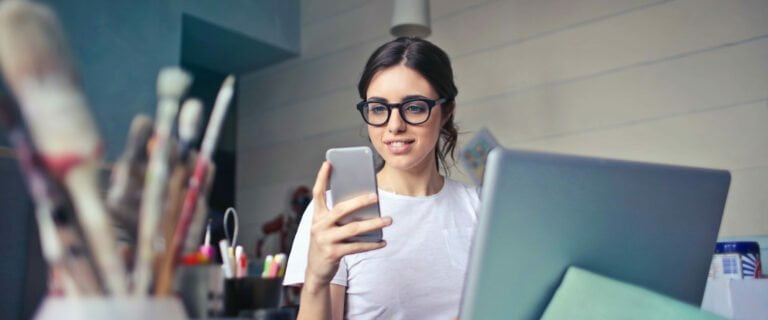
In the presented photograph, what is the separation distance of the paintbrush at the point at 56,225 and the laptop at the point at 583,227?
1.12ft

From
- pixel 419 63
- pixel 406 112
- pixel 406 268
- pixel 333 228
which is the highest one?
pixel 419 63

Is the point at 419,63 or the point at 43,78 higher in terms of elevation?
the point at 419,63

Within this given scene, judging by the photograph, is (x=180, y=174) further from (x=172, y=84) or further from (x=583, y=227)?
(x=583, y=227)

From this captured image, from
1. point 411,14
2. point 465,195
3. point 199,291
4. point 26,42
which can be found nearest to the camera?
point 26,42

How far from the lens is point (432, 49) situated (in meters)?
1.47

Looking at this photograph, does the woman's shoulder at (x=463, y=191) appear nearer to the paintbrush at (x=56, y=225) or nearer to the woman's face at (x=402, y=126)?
the woman's face at (x=402, y=126)

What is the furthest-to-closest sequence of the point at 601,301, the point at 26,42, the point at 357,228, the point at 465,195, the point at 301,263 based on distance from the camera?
the point at 465,195, the point at 301,263, the point at 357,228, the point at 601,301, the point at 26,42

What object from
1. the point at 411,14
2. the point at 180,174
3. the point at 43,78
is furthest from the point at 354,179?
the point at 411,14

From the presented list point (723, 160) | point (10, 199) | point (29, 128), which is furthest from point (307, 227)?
point (723, 160)

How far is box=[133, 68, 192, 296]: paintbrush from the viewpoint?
0.46m

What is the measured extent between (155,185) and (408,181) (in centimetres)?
103

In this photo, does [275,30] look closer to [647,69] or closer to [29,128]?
[647,69]

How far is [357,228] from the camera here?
931mm

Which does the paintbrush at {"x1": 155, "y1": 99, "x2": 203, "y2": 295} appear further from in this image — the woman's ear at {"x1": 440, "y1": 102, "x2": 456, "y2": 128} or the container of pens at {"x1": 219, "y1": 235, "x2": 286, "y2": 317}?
the woman's ear at {"x1": 440, "y1": 102, "x2": 456, "y2": 128}
